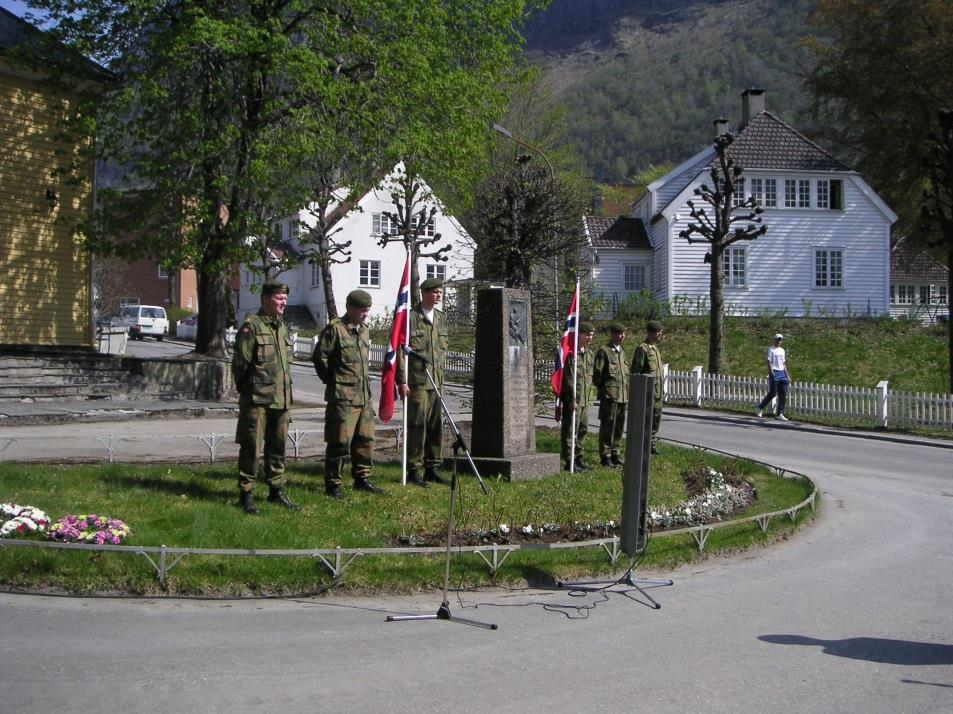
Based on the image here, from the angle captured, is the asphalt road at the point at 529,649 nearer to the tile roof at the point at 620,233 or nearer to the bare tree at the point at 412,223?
the bare tree at the point at 412,223

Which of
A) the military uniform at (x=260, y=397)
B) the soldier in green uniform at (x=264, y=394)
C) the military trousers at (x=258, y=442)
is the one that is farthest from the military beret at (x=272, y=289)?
the military trousers at (x=258, y=442)

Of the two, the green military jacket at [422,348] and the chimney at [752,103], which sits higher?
the chimney at [752,103]

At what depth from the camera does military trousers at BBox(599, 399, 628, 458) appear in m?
14.3

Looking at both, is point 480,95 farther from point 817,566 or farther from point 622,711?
point 622,711

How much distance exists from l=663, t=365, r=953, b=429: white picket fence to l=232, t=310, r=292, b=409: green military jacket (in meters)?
18.0

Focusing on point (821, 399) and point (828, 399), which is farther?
point (821, 399)

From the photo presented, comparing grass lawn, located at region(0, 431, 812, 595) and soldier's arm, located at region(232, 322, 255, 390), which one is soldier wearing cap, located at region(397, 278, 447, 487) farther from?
soldier's arm, located at region(232, 322, 255, 390)

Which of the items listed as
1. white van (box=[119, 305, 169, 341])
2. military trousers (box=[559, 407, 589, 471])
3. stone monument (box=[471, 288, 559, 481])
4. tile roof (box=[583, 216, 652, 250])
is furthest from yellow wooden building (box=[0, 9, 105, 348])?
tile roof (box=[583, 216, 652, 250])

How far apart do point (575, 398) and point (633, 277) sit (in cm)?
3794

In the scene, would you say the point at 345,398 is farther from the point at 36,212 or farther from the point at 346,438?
the point at 36,212

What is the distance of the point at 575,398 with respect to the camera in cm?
1371

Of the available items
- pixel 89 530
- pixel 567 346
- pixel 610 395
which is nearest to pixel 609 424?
pixel 610 395

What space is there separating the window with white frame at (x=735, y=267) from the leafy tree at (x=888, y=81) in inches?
294

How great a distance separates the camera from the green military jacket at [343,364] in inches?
408
